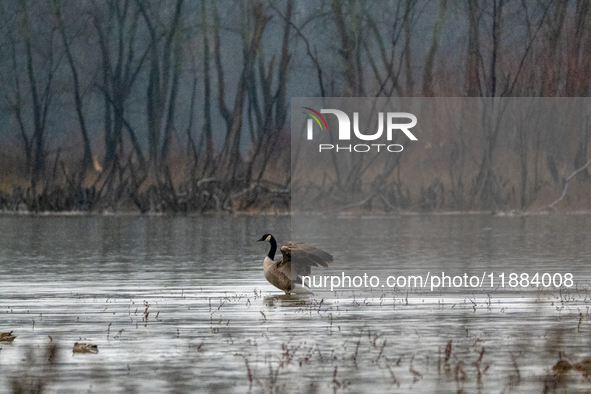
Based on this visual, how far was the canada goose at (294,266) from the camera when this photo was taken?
14227 millimetres

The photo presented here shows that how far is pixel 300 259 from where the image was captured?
47.2ft

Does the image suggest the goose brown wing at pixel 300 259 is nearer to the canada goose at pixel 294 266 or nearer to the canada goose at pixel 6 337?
the canada goose at pixel 294 266

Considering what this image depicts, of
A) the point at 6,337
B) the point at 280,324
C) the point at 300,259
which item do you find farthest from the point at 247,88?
the point at 6,337

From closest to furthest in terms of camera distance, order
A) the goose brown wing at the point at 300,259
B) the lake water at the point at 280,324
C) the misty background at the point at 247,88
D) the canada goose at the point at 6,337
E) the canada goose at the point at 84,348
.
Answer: the lake water at the point at 280,324 < the canada goose at the point at 84,348 < the canada goose at the point at 6,337 < the goose brown wing at the point at 300,259 < the misty background at the point at 247,88

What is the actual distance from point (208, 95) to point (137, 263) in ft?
79.4

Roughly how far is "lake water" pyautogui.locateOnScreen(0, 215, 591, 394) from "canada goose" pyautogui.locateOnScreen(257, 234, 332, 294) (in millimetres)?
197

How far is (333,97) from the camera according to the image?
42.1 m

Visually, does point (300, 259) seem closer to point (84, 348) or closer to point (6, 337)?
point (6, 337)

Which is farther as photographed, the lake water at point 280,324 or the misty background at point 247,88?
the misty background at point 247,88

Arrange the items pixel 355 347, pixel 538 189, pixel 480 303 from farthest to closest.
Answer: pixel 538 189
pixel 480 303
pixel 355 347

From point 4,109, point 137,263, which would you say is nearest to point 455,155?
point 4,109

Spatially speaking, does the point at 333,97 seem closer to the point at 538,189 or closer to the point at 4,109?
the point at 538,189

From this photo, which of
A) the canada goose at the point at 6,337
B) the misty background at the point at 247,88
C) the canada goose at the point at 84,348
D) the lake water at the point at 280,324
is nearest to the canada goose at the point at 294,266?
the lake water at the point at 280,324

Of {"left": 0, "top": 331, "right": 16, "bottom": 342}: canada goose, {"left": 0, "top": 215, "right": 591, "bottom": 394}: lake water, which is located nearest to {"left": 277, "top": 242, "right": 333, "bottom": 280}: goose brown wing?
{"left": 0, "top": 215, "right": 591, "bottom": 394}: lake water
